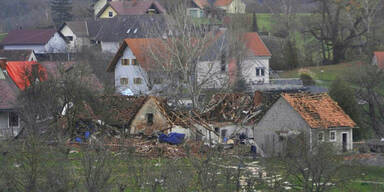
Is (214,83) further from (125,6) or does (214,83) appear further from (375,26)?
(125,6)

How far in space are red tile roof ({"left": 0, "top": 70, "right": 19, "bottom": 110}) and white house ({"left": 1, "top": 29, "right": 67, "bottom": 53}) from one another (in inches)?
1182

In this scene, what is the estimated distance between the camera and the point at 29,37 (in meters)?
73.8

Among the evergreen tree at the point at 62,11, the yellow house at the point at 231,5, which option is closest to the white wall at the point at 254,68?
the yellow house at the point at 231,5

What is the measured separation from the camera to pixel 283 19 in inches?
3019

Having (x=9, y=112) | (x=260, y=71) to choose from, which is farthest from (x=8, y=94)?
(x=260, y=71)

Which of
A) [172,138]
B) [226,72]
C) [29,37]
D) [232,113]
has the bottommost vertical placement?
[172,138]

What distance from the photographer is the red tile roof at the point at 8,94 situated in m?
38.0

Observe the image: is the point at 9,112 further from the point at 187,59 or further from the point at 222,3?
the point at 222,3

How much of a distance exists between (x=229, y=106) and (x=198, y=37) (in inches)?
385

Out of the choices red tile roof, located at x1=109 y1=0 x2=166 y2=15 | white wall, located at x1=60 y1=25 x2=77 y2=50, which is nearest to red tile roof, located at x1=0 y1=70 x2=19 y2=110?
white wall, located at x1=60 y1=25 x2=77 y2=50

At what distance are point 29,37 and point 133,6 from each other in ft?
59.3

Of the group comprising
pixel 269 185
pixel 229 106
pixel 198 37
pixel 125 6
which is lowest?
pixel 269 185

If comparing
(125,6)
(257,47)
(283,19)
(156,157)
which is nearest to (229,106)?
(156,157)

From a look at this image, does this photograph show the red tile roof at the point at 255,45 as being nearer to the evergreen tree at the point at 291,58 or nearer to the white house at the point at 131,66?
the evergreen tree at the point at 291,58
